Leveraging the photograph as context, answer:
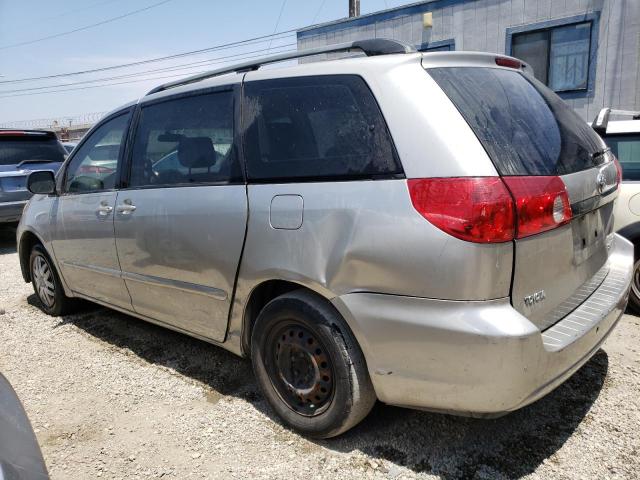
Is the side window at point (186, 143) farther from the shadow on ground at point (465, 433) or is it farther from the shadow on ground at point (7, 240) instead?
the shadow on ground at point (7, 240)

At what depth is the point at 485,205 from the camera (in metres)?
1.93

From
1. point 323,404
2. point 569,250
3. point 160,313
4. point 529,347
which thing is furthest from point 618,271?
point 160,313

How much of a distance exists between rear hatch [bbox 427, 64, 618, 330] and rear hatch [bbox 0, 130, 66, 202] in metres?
7.95

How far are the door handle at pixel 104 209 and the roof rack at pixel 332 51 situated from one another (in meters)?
0.98

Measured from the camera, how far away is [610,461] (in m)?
2.30

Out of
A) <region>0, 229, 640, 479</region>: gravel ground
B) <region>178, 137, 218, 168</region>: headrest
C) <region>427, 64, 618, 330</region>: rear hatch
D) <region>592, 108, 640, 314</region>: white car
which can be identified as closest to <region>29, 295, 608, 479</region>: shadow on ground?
<region>0, 229, 640, 479</region>: gravel ground

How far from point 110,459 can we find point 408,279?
70.4 inches

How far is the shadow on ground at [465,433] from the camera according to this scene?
2.35 m

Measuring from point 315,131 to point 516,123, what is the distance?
91 cm

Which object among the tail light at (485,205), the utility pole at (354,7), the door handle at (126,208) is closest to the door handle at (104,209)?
the door handle at (126,208)

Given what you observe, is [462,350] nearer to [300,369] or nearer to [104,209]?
[300,369]

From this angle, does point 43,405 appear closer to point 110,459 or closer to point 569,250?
point 110,459

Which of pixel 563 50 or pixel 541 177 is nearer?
pixel 541 177

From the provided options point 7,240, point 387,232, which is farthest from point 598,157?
point 7,240
